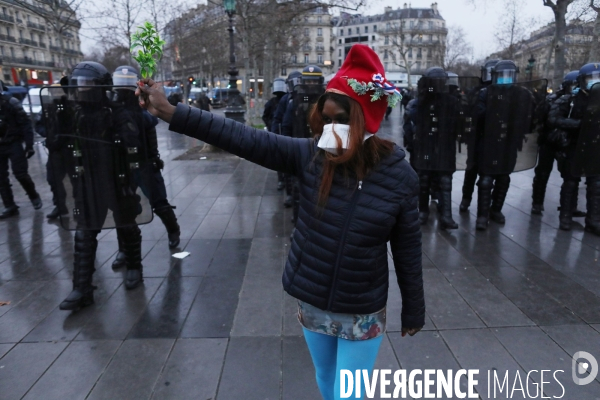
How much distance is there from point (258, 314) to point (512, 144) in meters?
4.14

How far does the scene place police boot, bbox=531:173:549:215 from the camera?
6.34 m

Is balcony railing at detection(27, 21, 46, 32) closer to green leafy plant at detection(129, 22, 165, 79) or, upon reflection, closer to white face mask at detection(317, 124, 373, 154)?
green leafy plant at detection(129, 22, 165, 79)

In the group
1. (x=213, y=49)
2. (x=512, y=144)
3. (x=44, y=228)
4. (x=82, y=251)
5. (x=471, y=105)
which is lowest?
(x=44, y=228)

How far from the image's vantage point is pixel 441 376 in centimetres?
279

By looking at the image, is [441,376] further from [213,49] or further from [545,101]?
[213,49]

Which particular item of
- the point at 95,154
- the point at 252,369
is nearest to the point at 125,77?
the point at 95,154

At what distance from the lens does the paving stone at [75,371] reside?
2.67 metres

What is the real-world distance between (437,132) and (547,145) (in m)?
1.82

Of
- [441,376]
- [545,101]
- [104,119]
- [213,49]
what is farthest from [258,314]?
[213,49]

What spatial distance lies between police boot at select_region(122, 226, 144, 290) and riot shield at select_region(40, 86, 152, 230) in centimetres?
19

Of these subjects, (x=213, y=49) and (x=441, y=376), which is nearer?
(x=441, y=376)

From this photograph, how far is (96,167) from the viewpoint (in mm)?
3695

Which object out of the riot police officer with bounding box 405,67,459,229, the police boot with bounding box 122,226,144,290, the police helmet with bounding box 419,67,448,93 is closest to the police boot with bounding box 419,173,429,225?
the riot police officer with bounding box 405,67,459,229

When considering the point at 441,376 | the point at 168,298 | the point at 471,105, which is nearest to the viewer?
the point at 441,376
